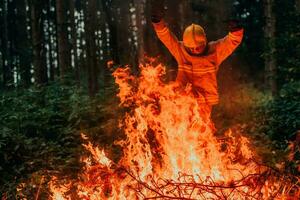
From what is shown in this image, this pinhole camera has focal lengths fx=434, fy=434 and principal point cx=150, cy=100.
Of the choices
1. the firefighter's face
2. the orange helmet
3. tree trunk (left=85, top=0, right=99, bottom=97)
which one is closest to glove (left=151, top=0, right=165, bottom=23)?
the orange helmet

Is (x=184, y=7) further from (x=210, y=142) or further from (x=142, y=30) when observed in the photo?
(x=210, y=142)

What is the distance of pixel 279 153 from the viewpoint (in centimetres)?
922

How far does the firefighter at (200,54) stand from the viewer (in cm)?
614

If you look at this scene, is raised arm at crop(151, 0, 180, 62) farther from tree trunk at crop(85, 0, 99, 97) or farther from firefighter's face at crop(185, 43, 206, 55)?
tree trunk at crop(85, 0, 99, 97)

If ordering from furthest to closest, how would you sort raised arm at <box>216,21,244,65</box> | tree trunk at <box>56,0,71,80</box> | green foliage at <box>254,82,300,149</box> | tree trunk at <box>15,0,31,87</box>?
tree trunk at <box>15,0,31,87</box> < tree trunk at <box>56,0,71,80</box> < green foliage at <box>254,82,300,149</box> < raised arm at <box>216,21,244,65</box>

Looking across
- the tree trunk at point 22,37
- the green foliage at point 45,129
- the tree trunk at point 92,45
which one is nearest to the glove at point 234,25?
the green foliage at point 45,129

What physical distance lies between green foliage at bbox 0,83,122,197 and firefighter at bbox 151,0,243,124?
3154 mm

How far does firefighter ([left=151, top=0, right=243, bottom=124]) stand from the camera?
6145 mm

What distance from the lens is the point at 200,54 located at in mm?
6387

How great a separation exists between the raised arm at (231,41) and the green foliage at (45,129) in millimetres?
3749

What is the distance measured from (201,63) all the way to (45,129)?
517 centimetres

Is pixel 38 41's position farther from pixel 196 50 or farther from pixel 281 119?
pixel 196 50

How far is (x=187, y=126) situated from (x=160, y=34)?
1.36 metres

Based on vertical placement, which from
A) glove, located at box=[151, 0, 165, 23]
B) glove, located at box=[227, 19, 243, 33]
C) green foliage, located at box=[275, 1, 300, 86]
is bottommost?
green foliage, located at box=[275, 1, 300, 86]
